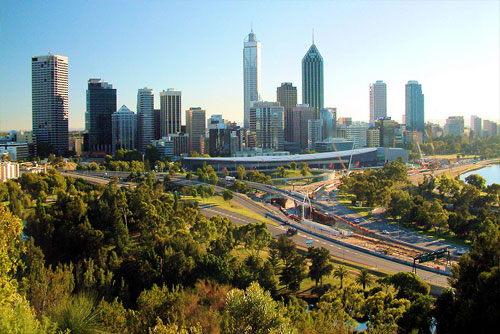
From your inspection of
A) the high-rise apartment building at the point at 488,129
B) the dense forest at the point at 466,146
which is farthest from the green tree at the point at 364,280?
the high-rise apartment building at the point at 488,129

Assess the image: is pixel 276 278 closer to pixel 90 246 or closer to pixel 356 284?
pixel 356 284

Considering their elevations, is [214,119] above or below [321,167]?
above

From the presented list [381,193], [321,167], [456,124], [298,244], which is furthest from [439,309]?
[456,124]

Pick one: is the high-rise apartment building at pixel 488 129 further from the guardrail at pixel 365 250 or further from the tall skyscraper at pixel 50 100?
the tall skyscraper at pixel 50 100

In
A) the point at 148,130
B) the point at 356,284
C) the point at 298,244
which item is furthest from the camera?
the point at 148,130

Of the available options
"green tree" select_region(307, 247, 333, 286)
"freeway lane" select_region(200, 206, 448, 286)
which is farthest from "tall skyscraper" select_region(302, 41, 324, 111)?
"green tree" select_region(307, 247, 333, 286)
